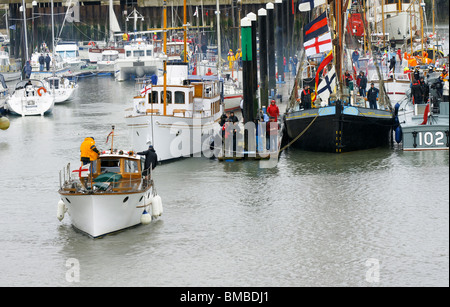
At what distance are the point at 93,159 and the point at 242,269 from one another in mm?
6373

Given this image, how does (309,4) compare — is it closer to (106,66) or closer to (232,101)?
(232,101)

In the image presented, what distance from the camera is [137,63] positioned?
3049 inches

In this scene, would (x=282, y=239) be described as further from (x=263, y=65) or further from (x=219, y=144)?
(x=263, y=65)

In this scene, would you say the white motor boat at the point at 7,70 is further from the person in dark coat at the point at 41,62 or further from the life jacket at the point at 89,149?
the life jacket at the point at 89,149

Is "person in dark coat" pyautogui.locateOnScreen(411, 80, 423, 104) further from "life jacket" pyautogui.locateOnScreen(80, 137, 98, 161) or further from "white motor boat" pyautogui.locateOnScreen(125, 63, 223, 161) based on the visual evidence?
"life jacket" pyautogui.locateOnScreen(80, 137, 98, 161)

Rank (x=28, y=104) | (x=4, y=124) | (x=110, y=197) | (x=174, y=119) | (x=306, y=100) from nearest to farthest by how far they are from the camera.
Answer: (x=110, y=197) < (x=174, y=119) < (x=306, y=100) < (x=4, y=124) < (x=28, y=104)

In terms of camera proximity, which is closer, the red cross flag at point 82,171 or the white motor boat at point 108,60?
the red cross flag at point 82,171

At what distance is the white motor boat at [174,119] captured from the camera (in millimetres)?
34219

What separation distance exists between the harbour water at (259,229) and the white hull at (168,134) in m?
0.55

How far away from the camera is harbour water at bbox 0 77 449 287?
21.5 m

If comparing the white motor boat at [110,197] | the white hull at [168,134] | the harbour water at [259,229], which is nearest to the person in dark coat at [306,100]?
the harbour water at [259,229]

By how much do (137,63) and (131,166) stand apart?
52.1 m

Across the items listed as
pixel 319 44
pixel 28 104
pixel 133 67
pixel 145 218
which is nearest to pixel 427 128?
pixel 319 44

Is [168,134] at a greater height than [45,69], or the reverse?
[45,69]
